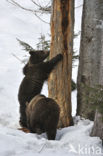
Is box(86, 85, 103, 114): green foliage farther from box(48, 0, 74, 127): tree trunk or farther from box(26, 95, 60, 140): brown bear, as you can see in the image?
box(48, 0, 74, 127): tree trunk

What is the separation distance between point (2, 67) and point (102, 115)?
945 cm

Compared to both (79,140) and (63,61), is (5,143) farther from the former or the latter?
(63,61)

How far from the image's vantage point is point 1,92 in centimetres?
975

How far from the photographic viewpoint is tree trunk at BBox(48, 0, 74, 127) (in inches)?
207

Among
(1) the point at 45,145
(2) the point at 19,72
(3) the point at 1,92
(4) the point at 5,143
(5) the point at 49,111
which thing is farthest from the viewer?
(2) the point at 19,72

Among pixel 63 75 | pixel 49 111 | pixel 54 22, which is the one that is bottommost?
pixel 49 111

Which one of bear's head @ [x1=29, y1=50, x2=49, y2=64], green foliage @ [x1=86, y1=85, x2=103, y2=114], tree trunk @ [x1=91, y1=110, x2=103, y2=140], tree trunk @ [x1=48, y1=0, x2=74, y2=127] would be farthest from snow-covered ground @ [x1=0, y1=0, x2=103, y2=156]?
bear's head @ [x1=29, y1=50, x2=49, y2=64]

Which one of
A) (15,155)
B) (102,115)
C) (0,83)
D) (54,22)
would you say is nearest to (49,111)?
(102,115)

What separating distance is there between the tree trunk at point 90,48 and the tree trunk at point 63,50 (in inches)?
15.3

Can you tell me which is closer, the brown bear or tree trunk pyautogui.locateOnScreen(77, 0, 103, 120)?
the brown bear

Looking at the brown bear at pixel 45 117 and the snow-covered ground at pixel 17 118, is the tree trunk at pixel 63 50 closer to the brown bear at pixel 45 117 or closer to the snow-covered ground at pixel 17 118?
the snow-covered ground at pixel 17 118

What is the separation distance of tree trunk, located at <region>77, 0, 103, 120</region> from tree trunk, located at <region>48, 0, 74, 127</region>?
0.39 m

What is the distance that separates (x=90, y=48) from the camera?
563 cm

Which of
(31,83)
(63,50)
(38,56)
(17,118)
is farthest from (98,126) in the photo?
(17,118)
